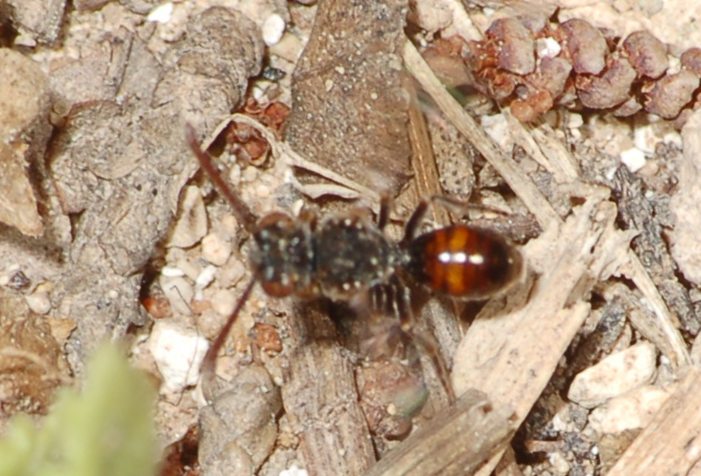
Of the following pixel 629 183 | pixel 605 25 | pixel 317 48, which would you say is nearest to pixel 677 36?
pixel 605 25

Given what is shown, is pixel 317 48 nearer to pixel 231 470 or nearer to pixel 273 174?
pixel 273 174

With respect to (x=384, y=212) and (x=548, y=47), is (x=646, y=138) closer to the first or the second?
(x=548, y=47)

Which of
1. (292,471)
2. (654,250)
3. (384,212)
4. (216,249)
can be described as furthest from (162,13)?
(654,250)

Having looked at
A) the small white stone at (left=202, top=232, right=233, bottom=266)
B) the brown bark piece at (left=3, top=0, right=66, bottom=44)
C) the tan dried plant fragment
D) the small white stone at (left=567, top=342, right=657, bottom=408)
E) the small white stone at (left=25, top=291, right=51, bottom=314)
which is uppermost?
the brown bark piece at (left=3, top=0, right=66, bottom=44)

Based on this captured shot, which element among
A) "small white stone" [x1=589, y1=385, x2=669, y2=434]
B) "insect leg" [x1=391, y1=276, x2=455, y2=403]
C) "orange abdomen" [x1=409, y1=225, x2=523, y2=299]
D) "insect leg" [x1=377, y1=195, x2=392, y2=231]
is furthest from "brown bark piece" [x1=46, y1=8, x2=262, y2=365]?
"small white stone" [x1=589, y1=385, x2=669, y2=434]

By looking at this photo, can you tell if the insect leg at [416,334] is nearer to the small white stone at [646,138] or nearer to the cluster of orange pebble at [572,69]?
the cluster of orange pebble at [572,69]

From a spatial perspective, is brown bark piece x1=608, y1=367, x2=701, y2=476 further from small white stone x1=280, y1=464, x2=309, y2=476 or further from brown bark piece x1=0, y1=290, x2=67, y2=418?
brown bark piece x1=0, y1=290, x2=67, y2=418

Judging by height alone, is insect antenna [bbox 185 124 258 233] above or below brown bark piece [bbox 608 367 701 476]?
above

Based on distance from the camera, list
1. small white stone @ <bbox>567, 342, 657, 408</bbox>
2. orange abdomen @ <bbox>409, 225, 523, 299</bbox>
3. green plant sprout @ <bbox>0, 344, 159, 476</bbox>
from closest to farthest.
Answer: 1. green plant sprout @ <bbox>0, 344, 159, 476</bbox>
2. orange abdomen @ <bbox>409, 225, 523, 299</bbox>
3. small white stone @ <bbox>567, 342, 657, 408</bbox>
